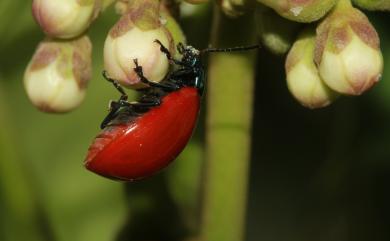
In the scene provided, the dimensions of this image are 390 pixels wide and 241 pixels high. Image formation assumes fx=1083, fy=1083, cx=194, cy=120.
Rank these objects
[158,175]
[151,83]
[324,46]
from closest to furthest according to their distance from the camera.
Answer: [324,46] → [151,83] → [158,175]

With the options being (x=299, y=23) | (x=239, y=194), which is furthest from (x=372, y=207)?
(x=299, y=23)

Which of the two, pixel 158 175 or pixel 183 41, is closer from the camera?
pixel 183 41

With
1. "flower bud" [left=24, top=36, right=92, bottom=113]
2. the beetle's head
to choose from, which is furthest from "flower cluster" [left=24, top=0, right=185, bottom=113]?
the beetle's head

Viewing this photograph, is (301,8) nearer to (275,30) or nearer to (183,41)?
(275,30)

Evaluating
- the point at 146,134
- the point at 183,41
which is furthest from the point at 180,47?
the point at 146,134

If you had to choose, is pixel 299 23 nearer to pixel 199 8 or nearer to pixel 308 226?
pixel 199 8

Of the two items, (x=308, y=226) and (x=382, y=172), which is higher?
(x=382, y=172)

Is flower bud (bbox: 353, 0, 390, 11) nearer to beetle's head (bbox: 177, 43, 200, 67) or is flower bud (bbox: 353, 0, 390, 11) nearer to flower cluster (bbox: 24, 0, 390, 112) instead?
flower cluster (bbox: 24, 0, 390, 112)
